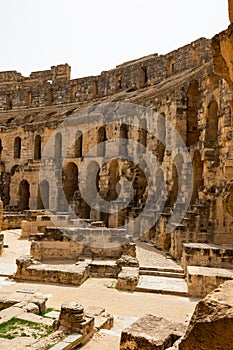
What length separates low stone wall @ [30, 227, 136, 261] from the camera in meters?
12.3

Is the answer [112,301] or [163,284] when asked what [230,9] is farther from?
[163,284]

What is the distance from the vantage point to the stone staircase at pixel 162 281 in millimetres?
9023

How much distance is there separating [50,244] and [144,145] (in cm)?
1021

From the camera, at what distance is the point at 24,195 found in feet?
88.5

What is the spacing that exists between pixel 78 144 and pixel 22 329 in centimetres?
2000

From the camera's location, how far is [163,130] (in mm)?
19469

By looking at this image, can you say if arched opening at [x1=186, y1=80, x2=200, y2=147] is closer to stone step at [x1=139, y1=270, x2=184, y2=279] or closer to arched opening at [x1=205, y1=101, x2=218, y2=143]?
arched opening at [x1=205, y1=101, x2=218, y2=143]

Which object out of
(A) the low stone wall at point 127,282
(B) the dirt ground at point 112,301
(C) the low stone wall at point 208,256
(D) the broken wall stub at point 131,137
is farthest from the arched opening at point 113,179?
(A) the low stone wall at point 127,282

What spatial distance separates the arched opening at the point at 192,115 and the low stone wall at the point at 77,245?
26.8 feet

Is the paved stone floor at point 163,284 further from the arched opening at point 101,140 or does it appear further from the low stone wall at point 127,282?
the arched opening at point 101,140

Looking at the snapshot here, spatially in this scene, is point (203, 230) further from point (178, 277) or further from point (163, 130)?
point (163, 130)

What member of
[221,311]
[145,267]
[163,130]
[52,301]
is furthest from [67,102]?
[221,311]

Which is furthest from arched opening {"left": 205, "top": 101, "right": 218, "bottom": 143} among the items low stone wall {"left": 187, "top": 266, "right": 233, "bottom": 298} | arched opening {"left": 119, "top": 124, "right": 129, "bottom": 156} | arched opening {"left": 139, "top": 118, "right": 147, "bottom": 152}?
low stone wall {"left": 187, "top": 266, "right": 233, "bottom": 298}

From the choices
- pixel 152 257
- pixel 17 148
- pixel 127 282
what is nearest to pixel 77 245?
pixel 152 257
